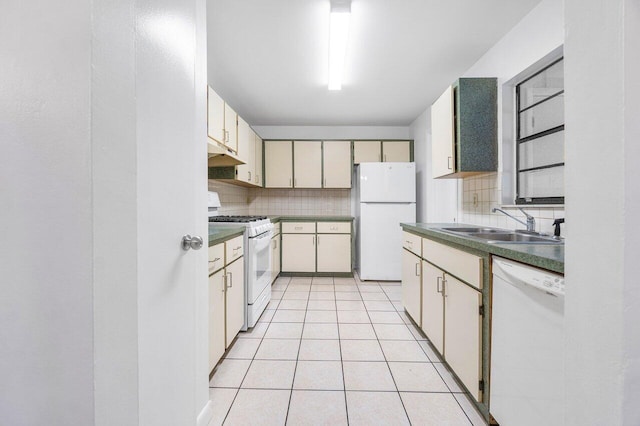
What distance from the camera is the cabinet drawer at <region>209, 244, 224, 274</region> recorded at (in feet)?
5.40

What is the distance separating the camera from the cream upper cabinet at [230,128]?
2.69m

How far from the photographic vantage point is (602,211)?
0.64 meters

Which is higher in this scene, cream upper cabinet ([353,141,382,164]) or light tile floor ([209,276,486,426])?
cream upper cabinet ([353,141,382,164])

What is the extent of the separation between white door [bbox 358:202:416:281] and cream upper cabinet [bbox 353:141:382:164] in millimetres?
823

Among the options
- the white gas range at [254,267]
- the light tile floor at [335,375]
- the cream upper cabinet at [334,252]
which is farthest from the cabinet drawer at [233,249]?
the cream upper cabinet at [334,252]

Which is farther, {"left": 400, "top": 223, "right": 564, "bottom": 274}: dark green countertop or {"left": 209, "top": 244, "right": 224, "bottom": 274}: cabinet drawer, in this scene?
{"left": 209, "top": 244, "right": 224, "bottom": 274}: cabinet drawer

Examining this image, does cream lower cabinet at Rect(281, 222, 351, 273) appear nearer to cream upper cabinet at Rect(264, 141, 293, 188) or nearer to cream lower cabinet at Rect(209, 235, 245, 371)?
cream upper cabinet at Rect(264, 141, 293, 188)

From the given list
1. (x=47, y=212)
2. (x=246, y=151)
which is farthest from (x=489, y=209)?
(x=47, y=212)

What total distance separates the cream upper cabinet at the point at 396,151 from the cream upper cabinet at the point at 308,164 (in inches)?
38.9

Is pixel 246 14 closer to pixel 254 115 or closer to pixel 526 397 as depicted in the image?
pixel 254 115

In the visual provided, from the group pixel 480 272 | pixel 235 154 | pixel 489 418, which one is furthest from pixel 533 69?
pixel 235 154

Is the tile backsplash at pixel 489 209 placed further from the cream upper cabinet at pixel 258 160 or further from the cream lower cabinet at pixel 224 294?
the cream upper cabinet at pixel 258 160

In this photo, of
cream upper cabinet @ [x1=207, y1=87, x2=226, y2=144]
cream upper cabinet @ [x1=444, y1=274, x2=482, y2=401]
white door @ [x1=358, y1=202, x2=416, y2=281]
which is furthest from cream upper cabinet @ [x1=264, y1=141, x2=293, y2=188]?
cream upper cabinet @ [x1=444, y1=274, x2=482, y2=401]

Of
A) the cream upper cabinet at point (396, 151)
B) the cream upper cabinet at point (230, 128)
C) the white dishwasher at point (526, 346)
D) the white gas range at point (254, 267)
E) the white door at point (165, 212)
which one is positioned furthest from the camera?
the cream upper cabinet at point (396, 151)
